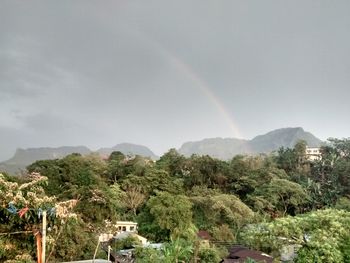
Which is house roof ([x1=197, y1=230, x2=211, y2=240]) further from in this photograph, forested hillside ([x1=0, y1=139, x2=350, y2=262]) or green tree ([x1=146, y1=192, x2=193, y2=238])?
green tree ([x1=146, y1=192, x2=193, y2=238])

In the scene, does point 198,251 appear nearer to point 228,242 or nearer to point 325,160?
point 228,242

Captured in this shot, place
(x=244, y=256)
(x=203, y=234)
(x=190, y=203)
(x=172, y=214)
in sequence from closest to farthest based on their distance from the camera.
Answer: (x=244, y=256)
(x=172, y=214)
(x=190, y=203)
(x=203, y=234)

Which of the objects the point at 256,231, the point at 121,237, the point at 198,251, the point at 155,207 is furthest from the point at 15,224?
the point at 155,207

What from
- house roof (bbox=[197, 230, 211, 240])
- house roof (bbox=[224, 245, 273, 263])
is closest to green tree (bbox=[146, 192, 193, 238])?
house roof (bbox=[197, 230, 211, 240])

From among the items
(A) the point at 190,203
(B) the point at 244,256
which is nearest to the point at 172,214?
(A) the point at 190,203

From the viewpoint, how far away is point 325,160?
170 ft

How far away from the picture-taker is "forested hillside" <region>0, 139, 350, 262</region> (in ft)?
32.8

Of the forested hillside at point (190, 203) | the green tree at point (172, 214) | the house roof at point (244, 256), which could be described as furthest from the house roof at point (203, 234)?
the house roof at point (244, 256)

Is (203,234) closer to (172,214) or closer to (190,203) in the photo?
(190,203)

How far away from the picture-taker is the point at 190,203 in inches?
1230

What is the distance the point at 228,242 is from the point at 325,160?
27368 millimetres

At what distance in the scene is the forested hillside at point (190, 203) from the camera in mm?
9992

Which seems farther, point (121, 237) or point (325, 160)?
point (325, 160)

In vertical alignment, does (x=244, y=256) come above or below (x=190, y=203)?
below
